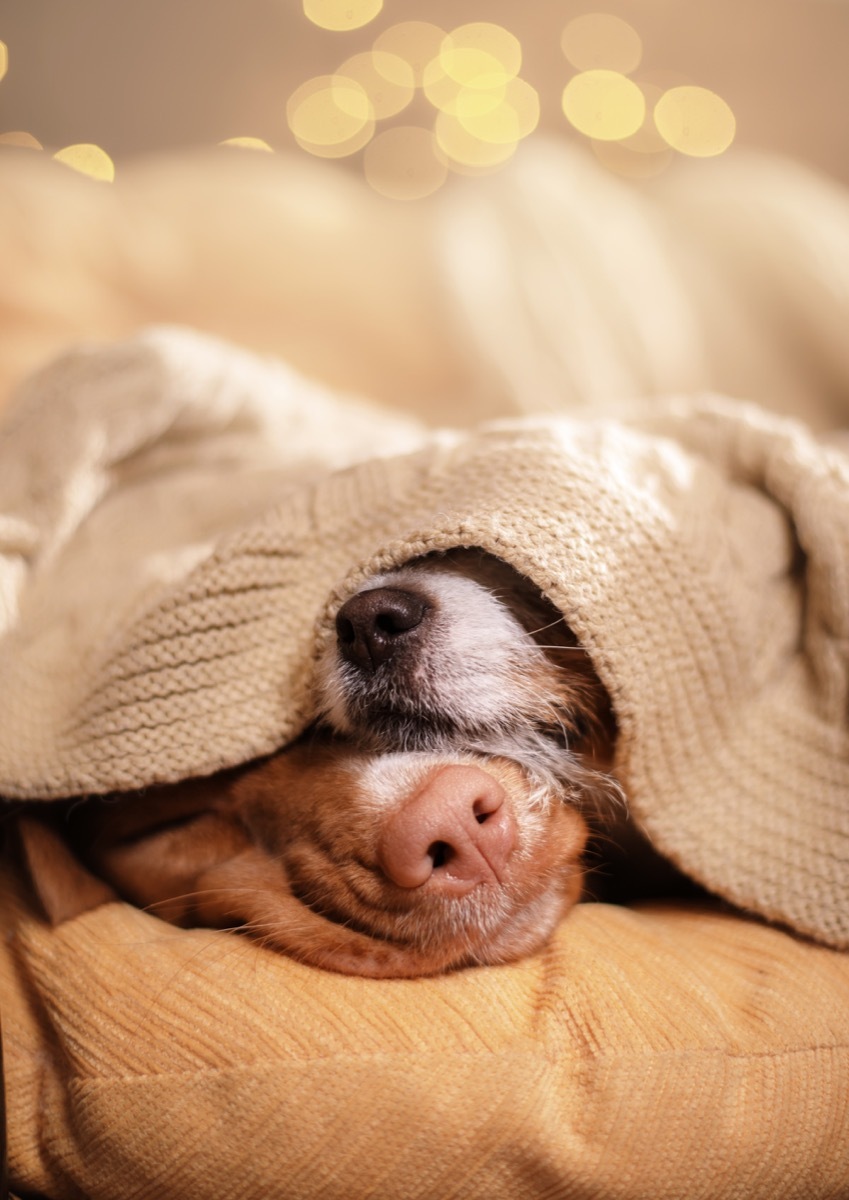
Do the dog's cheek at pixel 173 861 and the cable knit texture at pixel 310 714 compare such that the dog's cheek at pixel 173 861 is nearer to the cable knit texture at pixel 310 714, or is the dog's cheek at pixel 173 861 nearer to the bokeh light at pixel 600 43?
the cable knit texture at pixel 310 714

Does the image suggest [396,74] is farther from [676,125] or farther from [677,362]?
[677,362]

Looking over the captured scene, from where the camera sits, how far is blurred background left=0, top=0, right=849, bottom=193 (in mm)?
2164

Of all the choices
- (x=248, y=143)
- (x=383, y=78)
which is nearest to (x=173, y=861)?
(x=248, y=143)

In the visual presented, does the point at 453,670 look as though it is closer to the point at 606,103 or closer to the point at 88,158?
the point at 88,158

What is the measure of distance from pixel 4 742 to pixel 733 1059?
62cm

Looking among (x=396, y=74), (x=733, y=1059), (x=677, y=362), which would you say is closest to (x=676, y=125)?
(x=396, y=74)

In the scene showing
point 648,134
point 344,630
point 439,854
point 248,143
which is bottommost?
point 439,854

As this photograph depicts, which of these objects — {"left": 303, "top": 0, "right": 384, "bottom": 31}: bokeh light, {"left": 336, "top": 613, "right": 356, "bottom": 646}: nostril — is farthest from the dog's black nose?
{"left": 303, "top": 0, "right": 384, "bottom": 31}: bokeh light

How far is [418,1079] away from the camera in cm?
56

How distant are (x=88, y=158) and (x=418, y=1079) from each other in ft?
6.91

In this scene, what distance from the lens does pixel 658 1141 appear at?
57cm

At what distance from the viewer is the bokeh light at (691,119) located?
239 centimetres

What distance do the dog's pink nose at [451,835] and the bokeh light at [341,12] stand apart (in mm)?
2235

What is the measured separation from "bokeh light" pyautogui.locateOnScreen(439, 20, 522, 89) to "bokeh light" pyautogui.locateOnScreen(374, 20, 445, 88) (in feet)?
0.09
